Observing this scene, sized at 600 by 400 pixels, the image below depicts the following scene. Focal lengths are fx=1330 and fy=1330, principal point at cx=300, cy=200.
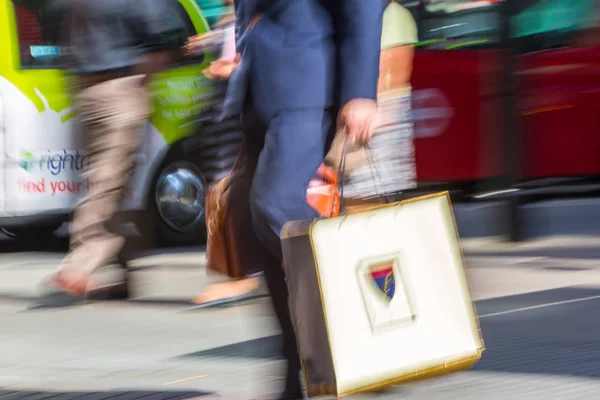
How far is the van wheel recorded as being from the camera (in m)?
8.90

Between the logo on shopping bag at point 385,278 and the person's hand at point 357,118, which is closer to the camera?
the logo on shopping bag at point 385,278

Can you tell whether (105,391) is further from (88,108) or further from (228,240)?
(88,108)

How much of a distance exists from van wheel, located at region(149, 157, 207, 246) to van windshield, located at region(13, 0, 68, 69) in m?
1.03

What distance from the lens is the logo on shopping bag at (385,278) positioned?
3.41 meters

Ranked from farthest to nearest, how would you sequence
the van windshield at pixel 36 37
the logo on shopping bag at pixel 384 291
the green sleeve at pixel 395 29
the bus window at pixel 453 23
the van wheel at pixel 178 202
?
1. the bus window at pixel 453 23
2. the van wheel at pixel 178 202
3. the van windshield at pixel 36 37
4. the green sleeve at pixel 395 29
5. the logo on shopping bag at pixel 384 291

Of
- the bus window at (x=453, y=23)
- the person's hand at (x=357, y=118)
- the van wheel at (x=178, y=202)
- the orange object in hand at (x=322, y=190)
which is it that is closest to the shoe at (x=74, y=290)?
the van wheel at (x=178, y=202)

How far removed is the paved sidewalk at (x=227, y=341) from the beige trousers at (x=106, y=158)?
0.31m

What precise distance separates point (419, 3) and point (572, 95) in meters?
1.34

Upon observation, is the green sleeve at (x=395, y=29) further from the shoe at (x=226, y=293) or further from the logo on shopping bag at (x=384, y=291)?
the logo on shopping bag at (x=384, y=291)

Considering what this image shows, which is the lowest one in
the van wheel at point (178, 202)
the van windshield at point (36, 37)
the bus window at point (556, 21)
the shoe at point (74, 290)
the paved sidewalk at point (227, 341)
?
the paved sidewalk at point (227, 341)

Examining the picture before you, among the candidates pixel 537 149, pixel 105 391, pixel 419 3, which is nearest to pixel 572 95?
pixel 537 149

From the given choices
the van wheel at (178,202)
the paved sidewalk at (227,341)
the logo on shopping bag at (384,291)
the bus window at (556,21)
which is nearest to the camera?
the logo on shopping bag at (384,291)

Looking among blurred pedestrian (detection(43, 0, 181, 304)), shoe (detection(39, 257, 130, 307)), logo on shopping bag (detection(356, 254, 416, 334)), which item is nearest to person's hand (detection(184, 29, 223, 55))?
blurred pedestrian (detection(43, 0, 181, 304))

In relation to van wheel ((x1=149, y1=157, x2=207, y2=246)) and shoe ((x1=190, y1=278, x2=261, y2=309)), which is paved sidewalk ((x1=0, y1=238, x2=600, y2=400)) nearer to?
shoe ((x1=190, y1=278, x2=261, y2=309))
